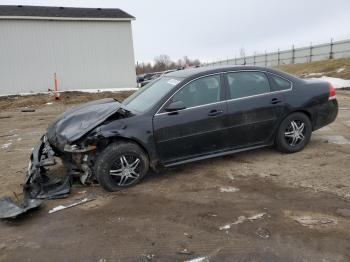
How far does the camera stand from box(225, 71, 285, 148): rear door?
5508mm

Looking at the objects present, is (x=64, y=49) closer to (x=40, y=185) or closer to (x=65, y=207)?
(x=40, y=185)

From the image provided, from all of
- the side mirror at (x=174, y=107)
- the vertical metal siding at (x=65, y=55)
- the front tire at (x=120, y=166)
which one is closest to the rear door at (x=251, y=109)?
the side mirror at (x=174, y=107)

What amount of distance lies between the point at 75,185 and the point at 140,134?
52.0 inches

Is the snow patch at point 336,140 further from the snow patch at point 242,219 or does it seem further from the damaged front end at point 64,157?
the damaged front end at point 64,157

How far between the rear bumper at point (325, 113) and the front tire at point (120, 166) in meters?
3.26

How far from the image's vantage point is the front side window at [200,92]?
529 centimetres

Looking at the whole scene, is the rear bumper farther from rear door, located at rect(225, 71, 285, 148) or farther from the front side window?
the front side window

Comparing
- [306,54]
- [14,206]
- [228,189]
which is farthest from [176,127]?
[306,54]

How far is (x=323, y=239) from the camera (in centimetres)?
338

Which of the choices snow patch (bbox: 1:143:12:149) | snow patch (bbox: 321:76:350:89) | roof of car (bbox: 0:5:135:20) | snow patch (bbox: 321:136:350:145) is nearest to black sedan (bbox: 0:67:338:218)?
snow patch (bbox: 321:136:350:145)

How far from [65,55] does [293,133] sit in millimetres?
18072

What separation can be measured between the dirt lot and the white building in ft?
52.5

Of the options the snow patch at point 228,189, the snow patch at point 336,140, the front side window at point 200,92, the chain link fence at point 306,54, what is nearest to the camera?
the snow patch at point 228,189

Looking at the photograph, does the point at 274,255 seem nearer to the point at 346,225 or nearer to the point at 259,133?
the point at 346,225
